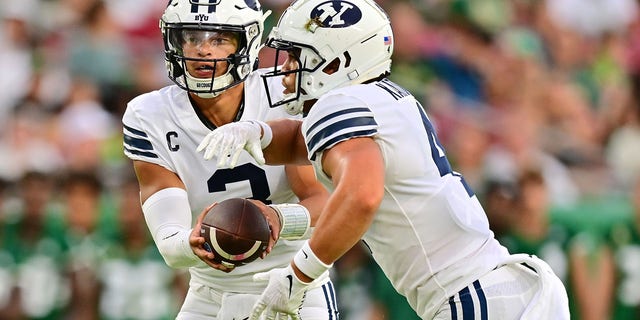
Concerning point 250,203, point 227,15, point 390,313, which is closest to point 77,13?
point 390,313

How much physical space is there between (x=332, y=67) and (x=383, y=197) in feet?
1.78

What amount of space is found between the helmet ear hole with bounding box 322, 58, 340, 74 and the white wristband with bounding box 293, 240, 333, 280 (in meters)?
0.68

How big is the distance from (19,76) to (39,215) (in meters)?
1.90

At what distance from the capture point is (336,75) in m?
4.15

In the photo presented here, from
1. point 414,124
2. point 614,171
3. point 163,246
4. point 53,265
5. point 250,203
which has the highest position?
point 414,124

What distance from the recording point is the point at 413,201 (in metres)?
3.90

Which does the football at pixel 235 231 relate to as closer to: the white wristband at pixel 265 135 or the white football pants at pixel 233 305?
the white wristband at pixel 265 135

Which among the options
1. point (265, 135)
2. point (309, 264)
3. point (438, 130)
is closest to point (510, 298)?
point (309, 264)

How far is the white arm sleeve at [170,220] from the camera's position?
14.7 feet

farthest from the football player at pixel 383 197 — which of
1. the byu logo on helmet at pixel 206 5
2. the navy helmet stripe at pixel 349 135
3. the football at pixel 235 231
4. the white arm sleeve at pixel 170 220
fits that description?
the byu logo on helmet at pixel 206 5

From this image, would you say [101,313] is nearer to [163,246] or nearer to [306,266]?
[163,246]

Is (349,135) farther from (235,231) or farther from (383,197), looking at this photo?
(235,231)

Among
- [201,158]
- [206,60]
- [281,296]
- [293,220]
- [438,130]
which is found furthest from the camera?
[438,130]

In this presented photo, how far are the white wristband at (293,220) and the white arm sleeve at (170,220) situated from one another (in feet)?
1.13
